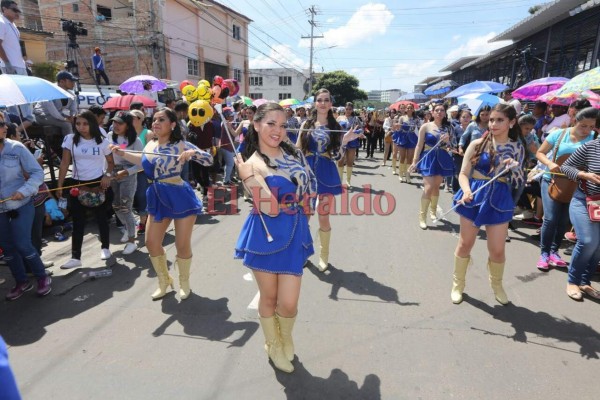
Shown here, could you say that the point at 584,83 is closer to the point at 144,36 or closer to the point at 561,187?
the point at 561,187

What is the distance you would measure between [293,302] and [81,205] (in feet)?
10.9

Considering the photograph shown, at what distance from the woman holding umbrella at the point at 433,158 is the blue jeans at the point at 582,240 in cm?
247

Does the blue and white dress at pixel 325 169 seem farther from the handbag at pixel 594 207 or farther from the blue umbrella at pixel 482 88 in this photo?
the blue umbrella at pixel 482 88

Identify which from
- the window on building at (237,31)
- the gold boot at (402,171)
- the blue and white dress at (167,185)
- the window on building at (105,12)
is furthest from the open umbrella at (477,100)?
the window on building at (237,31)

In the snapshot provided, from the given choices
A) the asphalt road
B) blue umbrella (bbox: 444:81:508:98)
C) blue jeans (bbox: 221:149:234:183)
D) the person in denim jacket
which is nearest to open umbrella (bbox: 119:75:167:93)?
blue jeans (bbox: 221:149:234:183)

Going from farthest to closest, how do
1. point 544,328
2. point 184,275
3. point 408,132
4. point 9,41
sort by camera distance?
point 408,132 → point 9,41 → point 184,275 → point 544,328

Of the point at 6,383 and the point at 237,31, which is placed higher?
the point at 237,31

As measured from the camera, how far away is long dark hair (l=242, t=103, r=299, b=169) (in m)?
2.50

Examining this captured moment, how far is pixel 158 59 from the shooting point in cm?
2314

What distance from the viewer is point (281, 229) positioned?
8.29ft

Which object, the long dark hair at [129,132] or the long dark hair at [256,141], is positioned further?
the long dark hair at [129,132]

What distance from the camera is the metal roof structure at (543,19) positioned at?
11.2 m

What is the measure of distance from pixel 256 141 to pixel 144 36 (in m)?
25.7

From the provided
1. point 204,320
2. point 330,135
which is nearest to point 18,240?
point 204,320
